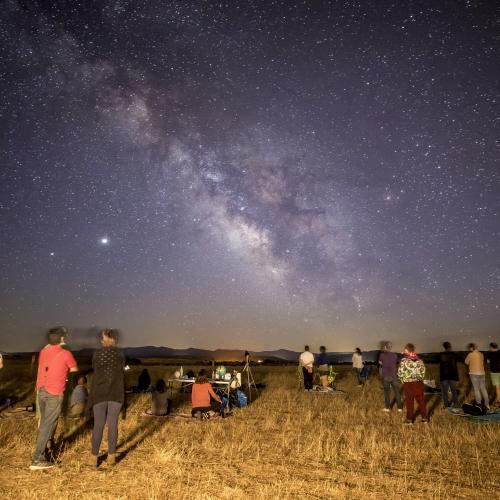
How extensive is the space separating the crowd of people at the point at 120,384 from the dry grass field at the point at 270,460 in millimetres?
543

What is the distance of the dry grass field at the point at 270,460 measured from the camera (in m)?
5.86

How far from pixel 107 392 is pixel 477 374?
37.2 feet

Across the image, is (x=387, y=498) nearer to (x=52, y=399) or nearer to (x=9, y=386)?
(x=52, y=399)

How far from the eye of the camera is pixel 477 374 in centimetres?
1309

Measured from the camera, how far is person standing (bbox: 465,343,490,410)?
13.0m

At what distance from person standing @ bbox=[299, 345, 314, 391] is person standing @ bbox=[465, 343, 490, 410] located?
7070mm

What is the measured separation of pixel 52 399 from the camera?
6.61 metres

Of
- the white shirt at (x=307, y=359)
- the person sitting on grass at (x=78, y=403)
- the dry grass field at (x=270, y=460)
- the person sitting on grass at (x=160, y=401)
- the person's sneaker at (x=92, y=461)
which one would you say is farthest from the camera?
the white shirt at (x=307, y=359)

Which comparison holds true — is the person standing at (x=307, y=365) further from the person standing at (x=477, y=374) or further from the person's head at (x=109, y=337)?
the person's head at (x=109, y=337)

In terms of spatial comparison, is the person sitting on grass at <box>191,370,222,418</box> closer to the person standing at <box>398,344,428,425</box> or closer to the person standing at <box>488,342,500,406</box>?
the person standing at <box>398,344,428,425</box>

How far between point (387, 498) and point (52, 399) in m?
5.04

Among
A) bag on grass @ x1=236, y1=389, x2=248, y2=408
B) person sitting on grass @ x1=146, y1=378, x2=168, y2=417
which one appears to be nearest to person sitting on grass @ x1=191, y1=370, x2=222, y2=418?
person sitting on grass @ x1=146, y1=378, x2=168, y2=417

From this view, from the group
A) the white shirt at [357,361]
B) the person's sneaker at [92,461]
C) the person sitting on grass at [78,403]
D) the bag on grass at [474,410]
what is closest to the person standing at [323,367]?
the white shirt at [357,361]

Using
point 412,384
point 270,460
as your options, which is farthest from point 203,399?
point 412,384
